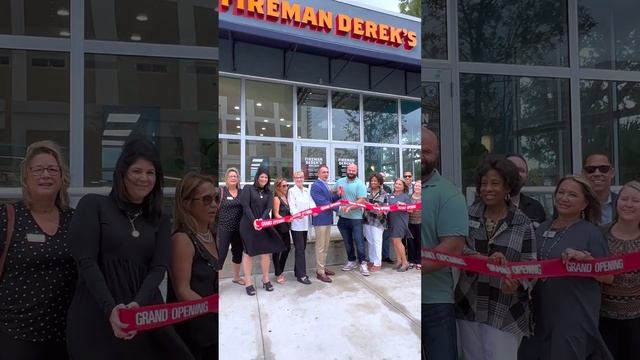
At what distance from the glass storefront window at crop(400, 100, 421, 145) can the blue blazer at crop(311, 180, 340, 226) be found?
0.29 meters

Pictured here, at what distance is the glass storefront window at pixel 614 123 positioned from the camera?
1.32 metres

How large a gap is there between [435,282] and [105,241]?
97 cm

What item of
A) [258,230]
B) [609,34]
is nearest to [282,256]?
[258,230]

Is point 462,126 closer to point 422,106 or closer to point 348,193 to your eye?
point 422,106

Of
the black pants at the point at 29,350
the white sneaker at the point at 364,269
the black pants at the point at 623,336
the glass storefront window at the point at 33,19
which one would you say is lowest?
the black pants at the point at 623,336

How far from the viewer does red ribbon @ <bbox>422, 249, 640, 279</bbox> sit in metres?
1.19

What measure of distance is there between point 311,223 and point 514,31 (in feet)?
3.20

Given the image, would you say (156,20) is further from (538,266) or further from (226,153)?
(538,266)

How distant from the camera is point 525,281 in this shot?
123cm

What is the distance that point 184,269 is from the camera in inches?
38.3

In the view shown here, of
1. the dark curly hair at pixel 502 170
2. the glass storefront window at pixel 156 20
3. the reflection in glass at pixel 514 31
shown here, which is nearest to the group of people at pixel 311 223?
the dark curly hair at pixel 502 170

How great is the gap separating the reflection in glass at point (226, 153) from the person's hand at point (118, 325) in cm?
40

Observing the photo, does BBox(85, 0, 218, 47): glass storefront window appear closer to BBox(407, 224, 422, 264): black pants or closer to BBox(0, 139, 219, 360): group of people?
BBox(0, 139, 219, 360): group of people

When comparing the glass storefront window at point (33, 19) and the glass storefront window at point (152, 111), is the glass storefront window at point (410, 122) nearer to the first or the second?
the glass storefront window at point (152, 111)
